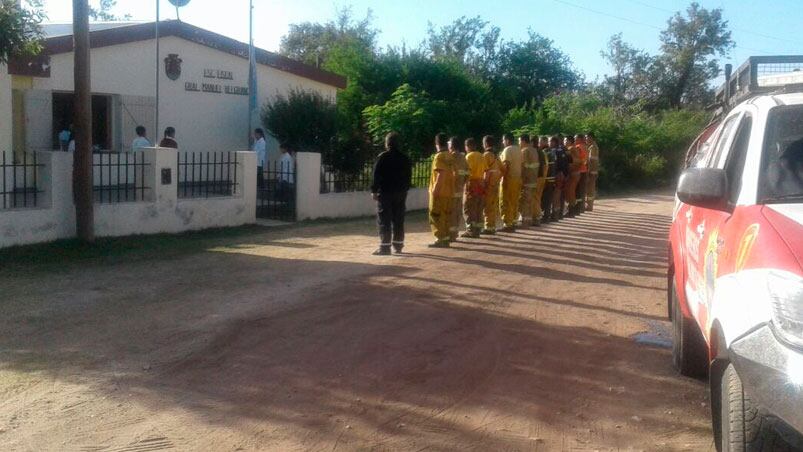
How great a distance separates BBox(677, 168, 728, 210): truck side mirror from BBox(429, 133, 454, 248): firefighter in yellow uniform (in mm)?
9254

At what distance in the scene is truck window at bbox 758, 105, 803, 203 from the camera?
4520mm

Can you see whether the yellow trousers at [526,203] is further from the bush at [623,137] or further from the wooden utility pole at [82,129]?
the bush at [623,137]

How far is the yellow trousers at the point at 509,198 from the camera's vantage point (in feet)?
55.9

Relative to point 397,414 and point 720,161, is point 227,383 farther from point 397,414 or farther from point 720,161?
point 720,161

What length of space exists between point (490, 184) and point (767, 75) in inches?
372

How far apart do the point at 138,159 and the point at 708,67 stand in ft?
147

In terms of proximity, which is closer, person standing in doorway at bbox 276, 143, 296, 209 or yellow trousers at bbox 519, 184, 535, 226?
yellow trousers at bbox 519, 184, 535, 226

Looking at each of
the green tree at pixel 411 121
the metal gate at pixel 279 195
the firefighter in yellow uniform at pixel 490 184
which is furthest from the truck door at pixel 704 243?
the green tree at pixel 411 121

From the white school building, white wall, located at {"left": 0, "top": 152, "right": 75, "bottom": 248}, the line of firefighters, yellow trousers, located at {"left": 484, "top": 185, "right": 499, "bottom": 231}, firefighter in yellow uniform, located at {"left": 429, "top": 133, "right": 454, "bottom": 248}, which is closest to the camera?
white wall, located at {"left": 0, "top": 152, "right": 75, "bottom": 248}

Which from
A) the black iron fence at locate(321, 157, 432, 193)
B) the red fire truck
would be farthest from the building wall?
the red fire truck

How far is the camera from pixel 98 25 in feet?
71.9

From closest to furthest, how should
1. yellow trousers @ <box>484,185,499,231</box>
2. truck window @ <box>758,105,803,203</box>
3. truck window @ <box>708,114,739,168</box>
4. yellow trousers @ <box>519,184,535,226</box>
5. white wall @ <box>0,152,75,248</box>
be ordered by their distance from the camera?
truck window @ <box>758,105,803,203</box>, truck window @ <box>708,114,739,168</box>, white wall @ <box>0,152,75,248</box>, yellow trousers @ <box>484,185,499,231</box>, yellow trousers @ <box>519,184,535,226</box>

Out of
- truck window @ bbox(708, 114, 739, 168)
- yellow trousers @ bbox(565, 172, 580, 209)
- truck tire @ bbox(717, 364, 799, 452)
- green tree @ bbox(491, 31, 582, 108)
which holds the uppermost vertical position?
green tree @ bbox(491, 31, 582, 108)

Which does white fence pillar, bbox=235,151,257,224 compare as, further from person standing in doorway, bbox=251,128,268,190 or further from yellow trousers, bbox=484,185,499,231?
yellow trousers, bbox=484,185,499,231
